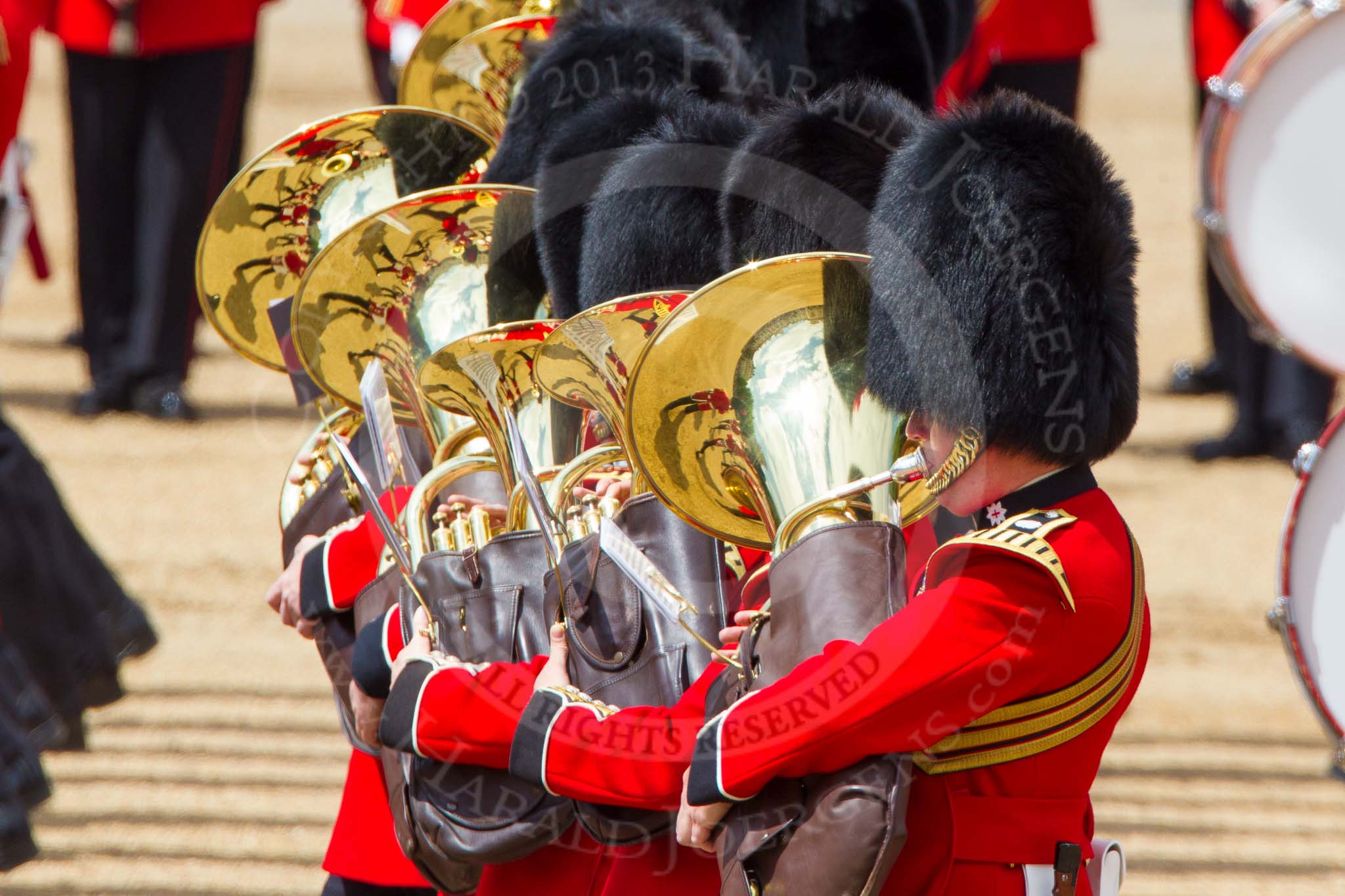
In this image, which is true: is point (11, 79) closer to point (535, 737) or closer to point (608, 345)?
point (608, 345)

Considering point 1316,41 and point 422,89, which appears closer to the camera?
point 1316,41

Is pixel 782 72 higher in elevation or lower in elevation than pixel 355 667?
higher

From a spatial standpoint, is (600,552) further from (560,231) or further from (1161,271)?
(1161,271)

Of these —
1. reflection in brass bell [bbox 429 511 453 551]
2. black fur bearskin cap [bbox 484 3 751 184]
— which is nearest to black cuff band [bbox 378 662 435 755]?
reflection in brass bell [bbox 429 511 453 551]

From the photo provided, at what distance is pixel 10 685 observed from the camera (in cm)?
259

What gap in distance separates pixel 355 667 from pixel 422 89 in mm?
1252

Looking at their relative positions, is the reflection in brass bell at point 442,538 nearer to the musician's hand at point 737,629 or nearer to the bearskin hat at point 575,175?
the bearskin hat at point 575,175

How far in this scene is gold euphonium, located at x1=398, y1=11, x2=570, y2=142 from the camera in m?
2.79

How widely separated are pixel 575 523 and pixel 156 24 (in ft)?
12.5

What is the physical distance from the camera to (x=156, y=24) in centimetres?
518

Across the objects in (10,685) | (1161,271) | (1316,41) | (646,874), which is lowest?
(1161,271)

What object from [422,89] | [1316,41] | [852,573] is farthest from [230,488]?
[852,573]

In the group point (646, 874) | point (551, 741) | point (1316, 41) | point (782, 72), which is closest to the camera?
point (551, 741)

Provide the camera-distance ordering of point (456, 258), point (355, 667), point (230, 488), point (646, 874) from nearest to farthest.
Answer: point (646, 874) → point (355, 667) → point (456, 258) → point (230, 488)
